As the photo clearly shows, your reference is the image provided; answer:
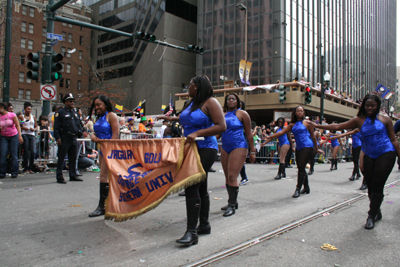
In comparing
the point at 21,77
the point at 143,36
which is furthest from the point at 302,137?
the point at 21,77

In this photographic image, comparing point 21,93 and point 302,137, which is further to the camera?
point 21,93

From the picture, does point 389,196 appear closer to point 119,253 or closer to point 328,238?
point 328,238

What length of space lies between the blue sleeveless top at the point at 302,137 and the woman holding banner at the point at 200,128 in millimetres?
3740

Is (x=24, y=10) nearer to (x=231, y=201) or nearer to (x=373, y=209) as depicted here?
(x=231, y=201)

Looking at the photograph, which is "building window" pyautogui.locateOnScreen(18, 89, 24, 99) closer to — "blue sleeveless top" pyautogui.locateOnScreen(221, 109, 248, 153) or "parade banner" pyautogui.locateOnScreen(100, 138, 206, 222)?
"blue sleeveless top" pyautogui.locateOnScreen(221, 109, 248, 153)

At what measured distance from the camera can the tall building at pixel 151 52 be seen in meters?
36.2

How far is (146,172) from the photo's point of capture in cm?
386

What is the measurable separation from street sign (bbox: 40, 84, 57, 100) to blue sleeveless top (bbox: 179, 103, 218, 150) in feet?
26.1

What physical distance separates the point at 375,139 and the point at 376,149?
0.14 meters

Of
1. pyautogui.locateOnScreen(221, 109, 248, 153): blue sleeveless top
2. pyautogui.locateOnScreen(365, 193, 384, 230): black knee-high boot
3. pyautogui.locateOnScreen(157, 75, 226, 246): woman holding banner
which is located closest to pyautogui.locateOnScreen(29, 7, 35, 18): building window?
pyautogui.locateOnScreen(221, 109, 248, 153): blue sleeveless top

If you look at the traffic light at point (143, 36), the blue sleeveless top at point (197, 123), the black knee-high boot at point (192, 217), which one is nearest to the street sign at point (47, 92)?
the traffic light at point (143, 36)

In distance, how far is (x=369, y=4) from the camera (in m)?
58.3

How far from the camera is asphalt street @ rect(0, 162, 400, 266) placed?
127 inches

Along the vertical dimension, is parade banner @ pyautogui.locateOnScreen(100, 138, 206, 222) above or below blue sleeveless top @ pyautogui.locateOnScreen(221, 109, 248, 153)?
below
